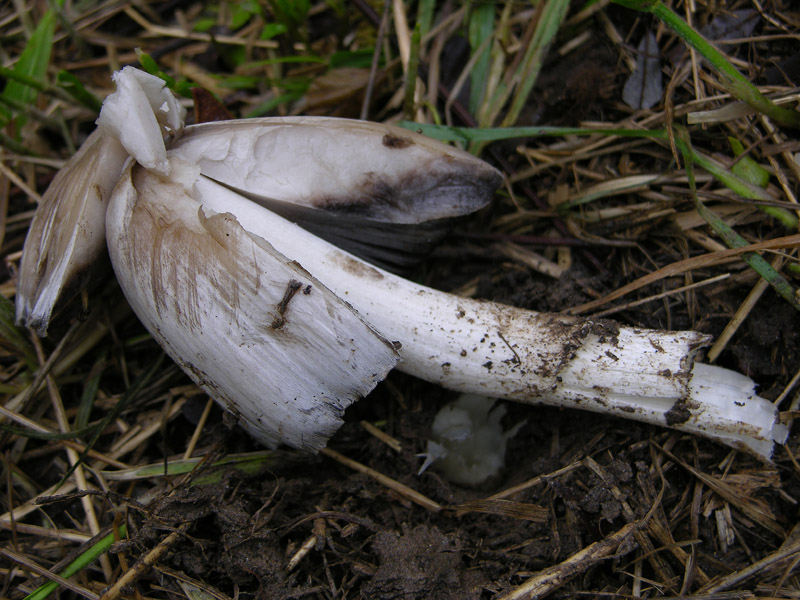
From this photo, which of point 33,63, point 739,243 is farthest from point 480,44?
point 33,63

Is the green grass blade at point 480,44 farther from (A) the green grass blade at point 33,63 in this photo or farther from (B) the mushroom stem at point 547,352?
(A) the green grass blade at point 33,63

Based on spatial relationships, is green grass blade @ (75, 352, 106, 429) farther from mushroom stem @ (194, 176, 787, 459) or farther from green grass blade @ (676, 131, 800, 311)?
green grass blade @ (676, 131, 800, 311)

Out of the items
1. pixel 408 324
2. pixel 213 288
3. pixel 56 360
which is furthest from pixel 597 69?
pixel 56 360

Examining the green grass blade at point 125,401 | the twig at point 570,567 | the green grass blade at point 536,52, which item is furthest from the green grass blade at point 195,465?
the green grass blade at point 536,52

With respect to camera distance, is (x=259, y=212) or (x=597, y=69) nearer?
(x=259, y=212)

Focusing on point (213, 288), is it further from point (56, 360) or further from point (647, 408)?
point (647, 408)

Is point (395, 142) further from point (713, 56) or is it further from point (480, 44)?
point (713, 56)
